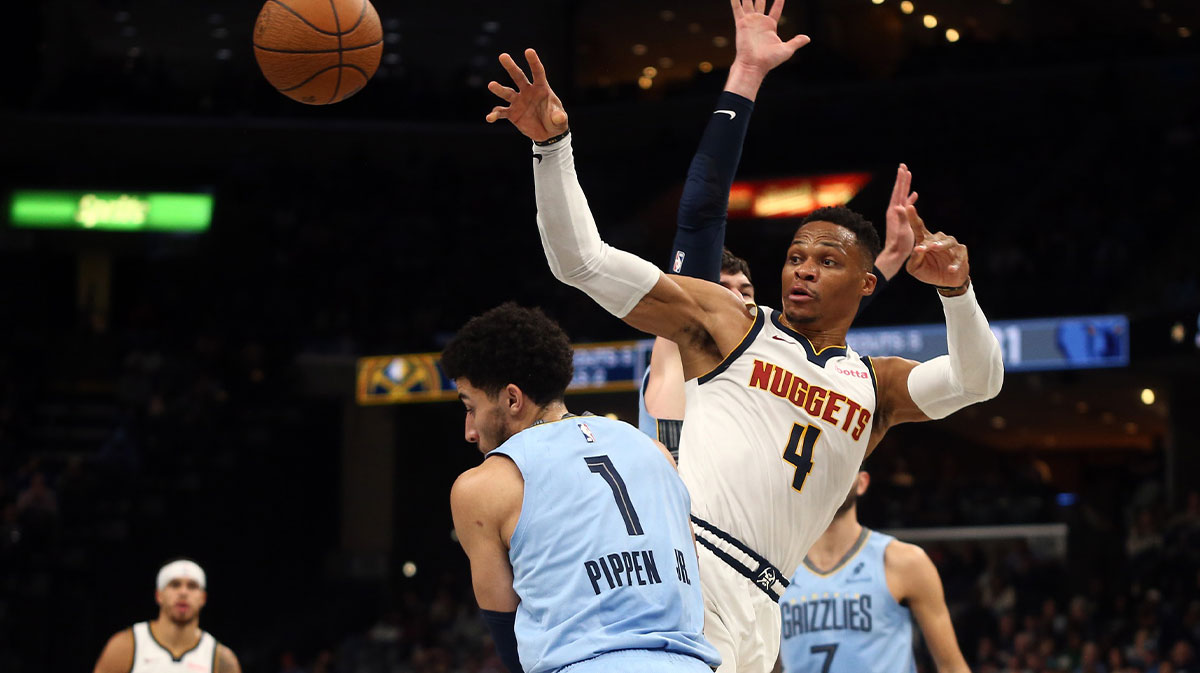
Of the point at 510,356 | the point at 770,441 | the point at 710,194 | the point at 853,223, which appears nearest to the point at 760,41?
the point at 710,194

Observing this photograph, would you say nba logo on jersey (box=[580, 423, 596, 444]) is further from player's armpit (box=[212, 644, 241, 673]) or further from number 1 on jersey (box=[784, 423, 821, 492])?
player's armpit (box=[212, 644, 241, 673])

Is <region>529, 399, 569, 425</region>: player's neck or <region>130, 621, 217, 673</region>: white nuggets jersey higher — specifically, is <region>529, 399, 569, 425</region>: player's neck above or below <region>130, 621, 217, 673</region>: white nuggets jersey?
above

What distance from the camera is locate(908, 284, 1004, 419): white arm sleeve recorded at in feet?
15.5

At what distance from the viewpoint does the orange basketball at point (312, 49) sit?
19.4 feet

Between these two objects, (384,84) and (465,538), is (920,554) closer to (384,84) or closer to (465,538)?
(465,538)

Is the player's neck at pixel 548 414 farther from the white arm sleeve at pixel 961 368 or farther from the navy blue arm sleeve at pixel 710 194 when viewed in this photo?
the white arm sleeve at pixel 961 368

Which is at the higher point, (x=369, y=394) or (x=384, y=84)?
(x=384, y=84)

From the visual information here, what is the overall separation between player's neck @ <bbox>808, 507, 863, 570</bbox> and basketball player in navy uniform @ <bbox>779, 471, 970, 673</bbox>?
0.19 feet

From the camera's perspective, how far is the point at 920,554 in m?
6.78

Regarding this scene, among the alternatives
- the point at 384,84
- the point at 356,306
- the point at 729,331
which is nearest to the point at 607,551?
the point at 729,331

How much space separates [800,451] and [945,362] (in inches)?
27.1

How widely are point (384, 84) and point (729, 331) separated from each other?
23.9 meters

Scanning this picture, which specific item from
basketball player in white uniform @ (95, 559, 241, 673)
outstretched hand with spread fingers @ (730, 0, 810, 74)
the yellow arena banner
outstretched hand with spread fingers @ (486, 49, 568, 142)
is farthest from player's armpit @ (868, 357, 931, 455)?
the yellow arena banner

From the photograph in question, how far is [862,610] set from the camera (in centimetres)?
666
